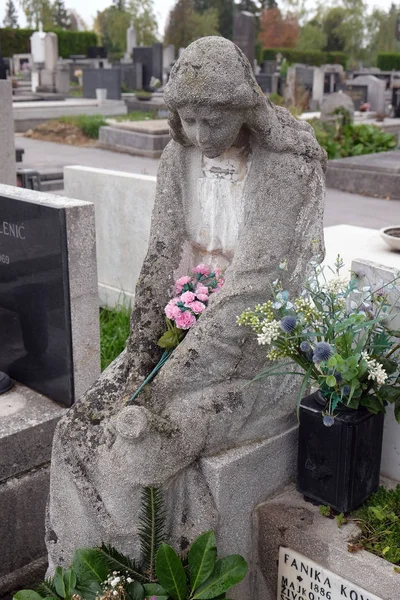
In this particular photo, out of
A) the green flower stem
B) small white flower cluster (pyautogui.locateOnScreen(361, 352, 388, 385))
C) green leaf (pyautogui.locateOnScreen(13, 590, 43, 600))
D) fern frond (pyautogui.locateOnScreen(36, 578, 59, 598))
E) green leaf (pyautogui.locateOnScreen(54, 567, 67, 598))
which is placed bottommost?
green leaf (pyautogui.locateOnScreen(13, 590, 43, 600))

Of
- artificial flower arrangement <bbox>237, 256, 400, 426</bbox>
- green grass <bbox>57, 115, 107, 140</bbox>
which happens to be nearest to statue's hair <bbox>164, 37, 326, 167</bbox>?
artificial flower arrangement <bbox>237, 256, 400, 426</bbox>

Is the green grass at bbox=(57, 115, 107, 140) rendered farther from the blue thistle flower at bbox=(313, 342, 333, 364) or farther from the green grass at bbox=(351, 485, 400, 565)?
the blue thistle flower at bbox=(313, 342, 333, 364)

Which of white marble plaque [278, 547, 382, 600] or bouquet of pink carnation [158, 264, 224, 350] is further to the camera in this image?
bouquet of pink carnation [158, 264, 224, 350]

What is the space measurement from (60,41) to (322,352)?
3942cm

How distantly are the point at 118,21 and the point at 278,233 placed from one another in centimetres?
4624

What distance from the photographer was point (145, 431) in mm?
2213

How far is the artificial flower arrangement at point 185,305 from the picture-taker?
2.50 m

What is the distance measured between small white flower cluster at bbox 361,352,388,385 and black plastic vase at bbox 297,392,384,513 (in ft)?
0.67

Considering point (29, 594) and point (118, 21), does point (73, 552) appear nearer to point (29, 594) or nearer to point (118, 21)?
point (29, 594)

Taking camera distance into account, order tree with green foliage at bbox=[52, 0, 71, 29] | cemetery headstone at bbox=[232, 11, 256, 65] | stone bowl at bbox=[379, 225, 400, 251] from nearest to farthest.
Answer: stone bowl at bbox=[379, 225, 400, 251], cemetery headstone at bbox=[232, 11, 256, 65], tree with green foliage at bbox=[52, 0, 71, 29]

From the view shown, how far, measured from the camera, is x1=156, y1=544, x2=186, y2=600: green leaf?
2.21 meters

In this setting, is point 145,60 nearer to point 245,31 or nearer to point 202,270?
point 245,31

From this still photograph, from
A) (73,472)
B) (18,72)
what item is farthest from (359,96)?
(73,472)

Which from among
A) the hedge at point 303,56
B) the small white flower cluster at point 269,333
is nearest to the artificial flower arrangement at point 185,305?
the small white flower cluster at point 269,333
